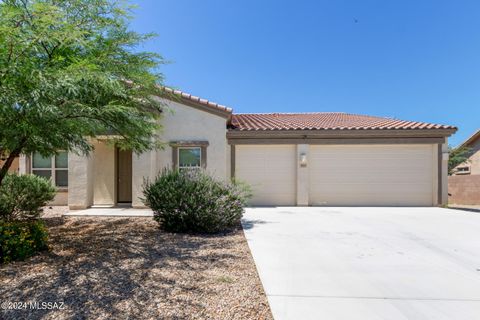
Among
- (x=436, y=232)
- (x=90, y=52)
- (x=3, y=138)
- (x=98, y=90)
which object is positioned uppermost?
(x=90, y=52)

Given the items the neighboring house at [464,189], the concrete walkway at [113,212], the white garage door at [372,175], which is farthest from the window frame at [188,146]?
the neighboring house at [464,189]

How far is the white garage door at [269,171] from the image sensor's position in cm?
1183

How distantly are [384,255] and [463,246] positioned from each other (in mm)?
2328

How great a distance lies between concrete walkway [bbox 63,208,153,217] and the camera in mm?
8977

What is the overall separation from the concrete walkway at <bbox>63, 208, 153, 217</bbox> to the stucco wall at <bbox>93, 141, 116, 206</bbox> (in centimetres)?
98

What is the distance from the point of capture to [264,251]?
520 cm

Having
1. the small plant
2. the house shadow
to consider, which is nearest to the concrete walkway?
the small plant

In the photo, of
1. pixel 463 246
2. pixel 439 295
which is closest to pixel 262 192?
pixel 463 246

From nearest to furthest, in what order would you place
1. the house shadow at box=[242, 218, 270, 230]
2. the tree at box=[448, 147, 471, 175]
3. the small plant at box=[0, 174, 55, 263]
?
the house shadow at box=[242, 218, 270, 230] < the small plant at box=[0, 174, 55, 263] < the tree at box=[448, 147, 471, 175]

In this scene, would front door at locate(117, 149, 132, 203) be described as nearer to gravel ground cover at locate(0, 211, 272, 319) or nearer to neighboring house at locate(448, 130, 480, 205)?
gravel ground cover at locate(0, 211, 272, 319)

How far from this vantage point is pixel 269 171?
11898 mm

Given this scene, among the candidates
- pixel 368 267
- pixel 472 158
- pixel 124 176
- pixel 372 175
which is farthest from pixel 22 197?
pixel 472 158

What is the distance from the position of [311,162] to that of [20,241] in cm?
1064

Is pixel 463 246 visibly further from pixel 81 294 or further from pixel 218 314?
pixel 81 294
